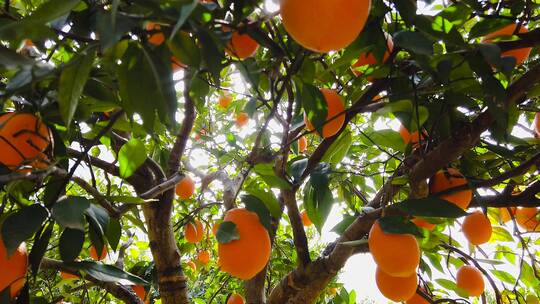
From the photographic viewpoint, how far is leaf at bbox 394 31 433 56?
1.78 ft

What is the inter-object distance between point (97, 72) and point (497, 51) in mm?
591

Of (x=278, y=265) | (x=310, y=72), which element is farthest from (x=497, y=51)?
(x=278, y=265)

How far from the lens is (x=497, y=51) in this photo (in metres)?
0.54

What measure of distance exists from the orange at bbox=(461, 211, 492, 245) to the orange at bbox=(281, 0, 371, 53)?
2.91 ft

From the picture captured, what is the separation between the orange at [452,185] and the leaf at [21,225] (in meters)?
0.74

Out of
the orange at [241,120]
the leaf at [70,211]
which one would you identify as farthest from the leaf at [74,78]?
the orange at [241,120]

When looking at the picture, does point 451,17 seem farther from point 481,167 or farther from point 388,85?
point 481,167

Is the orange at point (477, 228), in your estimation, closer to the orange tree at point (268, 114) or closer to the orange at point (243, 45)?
the orange tree at point (268, 114)

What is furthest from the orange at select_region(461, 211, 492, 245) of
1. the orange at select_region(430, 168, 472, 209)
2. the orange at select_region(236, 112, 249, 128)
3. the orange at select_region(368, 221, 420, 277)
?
the orange at select_region(236, 112, 249, 128)

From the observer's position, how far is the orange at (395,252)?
0.82m

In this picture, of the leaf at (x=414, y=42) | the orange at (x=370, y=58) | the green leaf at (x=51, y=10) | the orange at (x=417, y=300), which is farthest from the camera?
the orange at (x=417, y=300)

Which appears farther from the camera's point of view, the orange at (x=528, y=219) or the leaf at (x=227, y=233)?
the orange at (x=528, y=219)

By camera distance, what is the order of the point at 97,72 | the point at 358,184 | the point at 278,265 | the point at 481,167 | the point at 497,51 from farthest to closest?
1. the point at 278,265
2. the point at 358,184
3. the point at 481,167
4. the point at 97,72
5. the point at 497,51

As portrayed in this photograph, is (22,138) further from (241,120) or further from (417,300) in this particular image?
(241,120)
